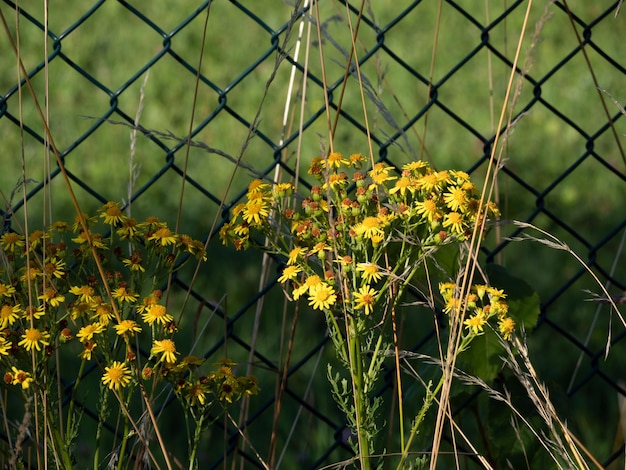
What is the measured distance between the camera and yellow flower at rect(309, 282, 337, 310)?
1.43 m

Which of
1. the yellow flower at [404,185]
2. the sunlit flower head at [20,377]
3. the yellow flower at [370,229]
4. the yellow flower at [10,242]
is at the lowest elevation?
the sunlit flower head at [20,377]

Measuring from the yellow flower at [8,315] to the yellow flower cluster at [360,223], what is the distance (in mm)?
331

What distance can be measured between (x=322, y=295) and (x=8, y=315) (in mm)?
458

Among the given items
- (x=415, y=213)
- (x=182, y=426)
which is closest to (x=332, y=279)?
(x=415, y=213)

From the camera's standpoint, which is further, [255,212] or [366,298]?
[255,212]

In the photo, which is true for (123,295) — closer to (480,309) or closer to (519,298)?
(480,309)

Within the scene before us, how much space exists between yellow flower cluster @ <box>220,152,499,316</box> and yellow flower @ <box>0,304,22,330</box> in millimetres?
A: 331

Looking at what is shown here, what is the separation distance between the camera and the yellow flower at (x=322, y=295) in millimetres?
1430

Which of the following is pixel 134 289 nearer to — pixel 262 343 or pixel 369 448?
pixel 369 448

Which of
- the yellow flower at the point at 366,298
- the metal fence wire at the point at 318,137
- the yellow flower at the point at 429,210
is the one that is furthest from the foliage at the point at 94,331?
the metal fence wire at the point at 318,137

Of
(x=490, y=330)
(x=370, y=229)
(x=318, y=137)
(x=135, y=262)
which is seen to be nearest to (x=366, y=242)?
(x=370, y=229)

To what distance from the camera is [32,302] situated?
162 centimetres

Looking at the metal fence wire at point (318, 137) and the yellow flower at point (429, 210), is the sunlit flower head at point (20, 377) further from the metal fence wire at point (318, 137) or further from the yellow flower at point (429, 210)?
the metal fence wire at point (318, 137)

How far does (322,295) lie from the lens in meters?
1.44
